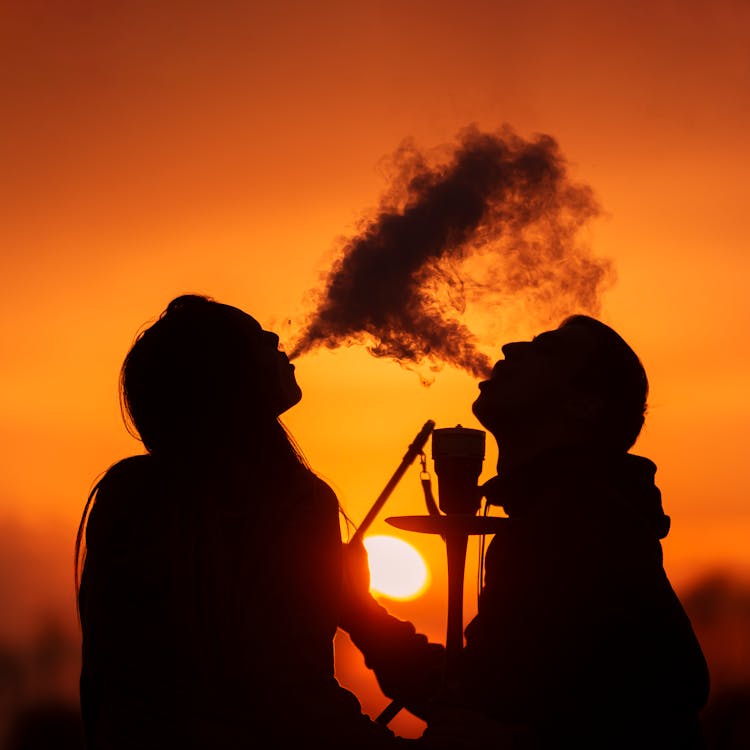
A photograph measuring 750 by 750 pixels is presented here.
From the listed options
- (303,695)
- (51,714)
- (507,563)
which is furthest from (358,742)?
(51,714)

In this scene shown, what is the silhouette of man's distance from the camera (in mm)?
4793

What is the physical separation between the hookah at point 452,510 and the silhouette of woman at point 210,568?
1025 millimetres

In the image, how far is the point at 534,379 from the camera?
5562mm

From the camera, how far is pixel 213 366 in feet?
15.2

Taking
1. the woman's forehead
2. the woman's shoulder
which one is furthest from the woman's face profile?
the woman's shoulder

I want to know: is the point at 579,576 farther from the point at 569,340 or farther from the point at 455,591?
the point at 569,340

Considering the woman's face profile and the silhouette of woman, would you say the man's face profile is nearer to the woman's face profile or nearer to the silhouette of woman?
the woman's face profile

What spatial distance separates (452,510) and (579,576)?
39.5 inches

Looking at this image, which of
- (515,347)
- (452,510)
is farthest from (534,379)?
(452,510)

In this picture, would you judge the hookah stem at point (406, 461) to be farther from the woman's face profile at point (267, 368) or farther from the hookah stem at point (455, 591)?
the woman's face profile at point (267, 368)

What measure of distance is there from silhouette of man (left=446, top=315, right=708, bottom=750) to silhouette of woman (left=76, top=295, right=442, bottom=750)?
735 mm

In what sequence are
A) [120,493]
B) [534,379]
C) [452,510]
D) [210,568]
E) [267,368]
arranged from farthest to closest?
[452,510] → [534,379] → [267,368] → [120,493] → [210,568]

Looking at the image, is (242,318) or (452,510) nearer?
(242,318)

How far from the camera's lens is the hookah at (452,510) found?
17.9 feet
